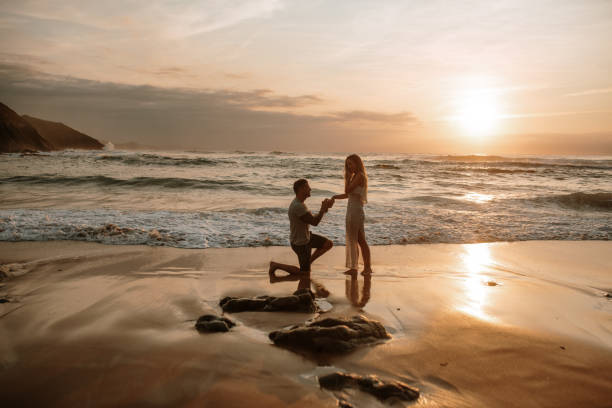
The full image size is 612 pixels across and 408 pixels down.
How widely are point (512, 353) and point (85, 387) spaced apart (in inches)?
140

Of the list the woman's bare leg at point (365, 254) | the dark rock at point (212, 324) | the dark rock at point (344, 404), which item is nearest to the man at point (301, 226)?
the woman's bare leg at point (365, 254)

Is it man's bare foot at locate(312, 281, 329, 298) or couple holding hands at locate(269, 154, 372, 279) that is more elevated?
couple holding hands at locate(269, 154, 372, 279)

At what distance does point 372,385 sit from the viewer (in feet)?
9.11

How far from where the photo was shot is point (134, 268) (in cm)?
606

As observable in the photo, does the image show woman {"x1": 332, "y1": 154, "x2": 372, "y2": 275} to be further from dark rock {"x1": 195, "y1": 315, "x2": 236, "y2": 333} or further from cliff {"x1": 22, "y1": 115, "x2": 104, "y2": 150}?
cliff {"x1": 22, "y1": 115, "x2": 104, "y2": 150}

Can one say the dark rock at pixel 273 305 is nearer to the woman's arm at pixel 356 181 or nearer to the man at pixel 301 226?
the man at pixel 301 226

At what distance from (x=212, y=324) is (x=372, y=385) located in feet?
5.57

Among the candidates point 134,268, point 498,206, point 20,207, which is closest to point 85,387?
point 134,268

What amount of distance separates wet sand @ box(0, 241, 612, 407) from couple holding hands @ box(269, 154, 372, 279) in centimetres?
35

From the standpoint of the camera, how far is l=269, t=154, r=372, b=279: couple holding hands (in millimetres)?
5930

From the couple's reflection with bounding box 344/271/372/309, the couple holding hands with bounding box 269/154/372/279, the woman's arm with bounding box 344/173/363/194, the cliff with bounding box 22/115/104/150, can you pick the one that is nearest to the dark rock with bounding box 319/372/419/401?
the couple's reflection with bounding box 344/271/372/309

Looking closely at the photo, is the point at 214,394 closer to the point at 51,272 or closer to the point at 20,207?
the point at 51,272

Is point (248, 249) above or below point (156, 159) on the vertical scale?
below

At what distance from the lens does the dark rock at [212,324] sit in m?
3.69
